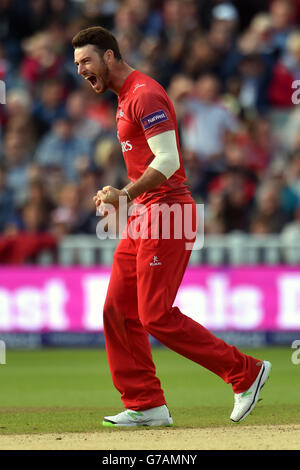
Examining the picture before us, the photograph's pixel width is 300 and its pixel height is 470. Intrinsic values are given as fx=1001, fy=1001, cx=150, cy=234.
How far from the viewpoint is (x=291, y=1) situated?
15359 mm

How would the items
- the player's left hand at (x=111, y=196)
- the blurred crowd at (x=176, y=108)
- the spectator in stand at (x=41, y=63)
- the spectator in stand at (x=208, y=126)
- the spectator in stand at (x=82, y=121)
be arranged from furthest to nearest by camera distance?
the spectator in stand at (x=41, y=63) < the spectator in stand at (x=82, y=121) < the spectator in stand at (x=208, y=126) < the blurred crowd at (x=176, y=108) < the player's left hand at (x=111, y=196)

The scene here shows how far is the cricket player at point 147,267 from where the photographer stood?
20.6 feet

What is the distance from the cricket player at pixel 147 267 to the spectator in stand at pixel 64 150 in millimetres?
7411

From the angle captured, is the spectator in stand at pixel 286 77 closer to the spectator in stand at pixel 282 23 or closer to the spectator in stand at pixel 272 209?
the spectator in stand at pixel 282 23

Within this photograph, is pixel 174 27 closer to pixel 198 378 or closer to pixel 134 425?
pixel 198 378

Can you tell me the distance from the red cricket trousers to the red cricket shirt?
191mm

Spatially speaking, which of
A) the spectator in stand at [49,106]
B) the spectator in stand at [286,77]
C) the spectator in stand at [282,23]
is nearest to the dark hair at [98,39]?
the spectator in stand at [49,106]

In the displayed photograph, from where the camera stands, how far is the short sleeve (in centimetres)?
623

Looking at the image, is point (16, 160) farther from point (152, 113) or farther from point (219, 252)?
point (152, 113)

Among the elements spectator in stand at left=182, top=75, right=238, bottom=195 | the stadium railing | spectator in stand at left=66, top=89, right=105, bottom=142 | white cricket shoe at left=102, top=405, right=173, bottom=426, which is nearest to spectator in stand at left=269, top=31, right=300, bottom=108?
spectator in stand at left=182, top=75, right=238, bottom=195

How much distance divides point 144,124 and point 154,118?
0.08 meters

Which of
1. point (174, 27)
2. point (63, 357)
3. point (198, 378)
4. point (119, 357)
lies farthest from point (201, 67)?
point (119, 357)

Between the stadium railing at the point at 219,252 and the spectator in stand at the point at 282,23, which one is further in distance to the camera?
the spectator in stand at the point at 282,23

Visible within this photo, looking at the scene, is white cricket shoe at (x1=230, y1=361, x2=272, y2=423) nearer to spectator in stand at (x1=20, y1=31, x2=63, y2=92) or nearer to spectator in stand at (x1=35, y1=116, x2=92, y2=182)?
spectator in stand at (x1=35, y1=116, x2=92, y2=182)
